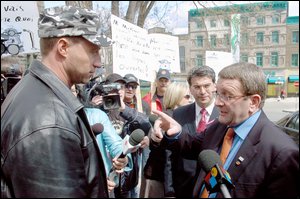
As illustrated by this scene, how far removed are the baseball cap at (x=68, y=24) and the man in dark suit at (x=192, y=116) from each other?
154cm

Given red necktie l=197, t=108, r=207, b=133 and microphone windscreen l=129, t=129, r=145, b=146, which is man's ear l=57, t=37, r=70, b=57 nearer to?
microphone windscreen l=129, t=129, r=145, b=146

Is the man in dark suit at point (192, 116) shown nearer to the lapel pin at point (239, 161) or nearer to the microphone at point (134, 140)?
the microphone at point (134, 140)

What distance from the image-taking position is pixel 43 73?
150 cm

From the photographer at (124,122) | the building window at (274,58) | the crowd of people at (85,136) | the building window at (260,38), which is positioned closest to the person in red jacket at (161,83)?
the photographer at (124,122)

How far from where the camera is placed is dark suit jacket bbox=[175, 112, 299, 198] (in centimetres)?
159

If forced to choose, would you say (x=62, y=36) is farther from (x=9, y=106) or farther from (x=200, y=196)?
(x=200, y=196)

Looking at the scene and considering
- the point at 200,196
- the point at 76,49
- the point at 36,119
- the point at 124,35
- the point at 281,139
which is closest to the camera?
the point at 36,119

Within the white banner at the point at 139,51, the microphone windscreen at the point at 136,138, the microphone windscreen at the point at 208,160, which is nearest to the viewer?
the microphone windscreen at the point at 208,160

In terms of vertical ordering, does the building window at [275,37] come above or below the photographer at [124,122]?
above

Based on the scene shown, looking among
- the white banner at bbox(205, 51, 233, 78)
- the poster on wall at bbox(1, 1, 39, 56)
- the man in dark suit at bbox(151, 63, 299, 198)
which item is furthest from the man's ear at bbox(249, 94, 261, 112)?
the white banner at bbox(205, 51, 233, 78)

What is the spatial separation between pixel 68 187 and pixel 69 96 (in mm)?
413

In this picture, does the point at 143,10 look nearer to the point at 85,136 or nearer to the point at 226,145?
the point at 226,145

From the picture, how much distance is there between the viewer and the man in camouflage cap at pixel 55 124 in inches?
50.1

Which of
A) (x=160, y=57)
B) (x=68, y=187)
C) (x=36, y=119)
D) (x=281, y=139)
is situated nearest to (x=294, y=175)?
(x=281, y=139)
